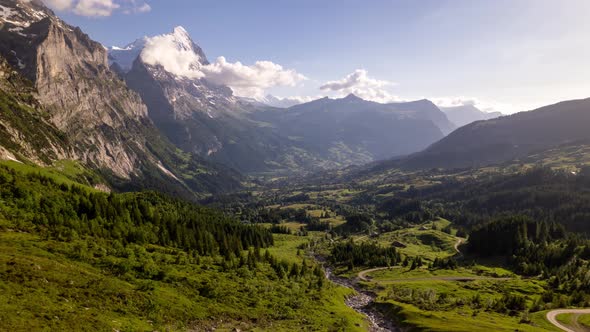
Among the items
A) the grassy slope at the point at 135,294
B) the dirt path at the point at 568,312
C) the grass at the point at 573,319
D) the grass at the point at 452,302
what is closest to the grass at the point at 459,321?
the grass at the point at 452,302

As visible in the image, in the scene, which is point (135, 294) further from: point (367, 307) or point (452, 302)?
point (452, 302)

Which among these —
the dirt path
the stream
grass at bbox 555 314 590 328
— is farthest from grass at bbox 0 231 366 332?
grass at bbox 555 314 590 328

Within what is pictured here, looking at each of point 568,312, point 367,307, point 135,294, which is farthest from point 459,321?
point 135,294

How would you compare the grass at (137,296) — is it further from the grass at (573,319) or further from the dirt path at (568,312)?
the grass at (573,319)

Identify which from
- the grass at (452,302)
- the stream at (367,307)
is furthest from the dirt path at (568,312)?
the stream at (367,307)

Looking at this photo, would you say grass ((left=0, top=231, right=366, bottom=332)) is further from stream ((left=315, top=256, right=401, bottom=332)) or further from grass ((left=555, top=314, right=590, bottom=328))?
grass ((left=555, top=314, right=590, bottom=328))

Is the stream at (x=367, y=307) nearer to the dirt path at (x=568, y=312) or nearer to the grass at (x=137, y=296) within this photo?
the grass at (x=137, y=296)

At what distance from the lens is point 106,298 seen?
191 ft

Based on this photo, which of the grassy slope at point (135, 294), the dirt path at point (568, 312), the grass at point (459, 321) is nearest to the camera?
the grassy slope at point (135, 294)

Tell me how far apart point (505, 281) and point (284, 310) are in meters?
113

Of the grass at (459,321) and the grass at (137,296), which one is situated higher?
the grass at (137,296)

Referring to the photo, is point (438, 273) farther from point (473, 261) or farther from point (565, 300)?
point (565, 300)

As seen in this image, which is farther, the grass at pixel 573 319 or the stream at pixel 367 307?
the stream at pixel 367 307

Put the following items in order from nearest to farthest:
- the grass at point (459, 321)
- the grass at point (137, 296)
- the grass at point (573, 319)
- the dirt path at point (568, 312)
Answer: the grass at point (137, 296)
the grass at point (459, 321)
the dirt path at point (568, 312)
the grass at point (573, 319)
